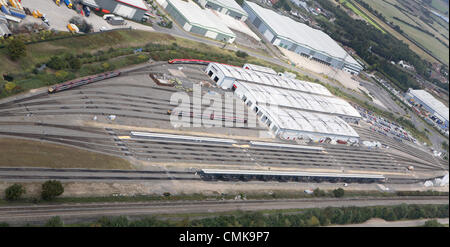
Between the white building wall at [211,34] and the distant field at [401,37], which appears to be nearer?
the distant field at [401,37]

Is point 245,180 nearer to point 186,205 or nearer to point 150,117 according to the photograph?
point 186,205

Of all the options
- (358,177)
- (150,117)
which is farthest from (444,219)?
(150,117)

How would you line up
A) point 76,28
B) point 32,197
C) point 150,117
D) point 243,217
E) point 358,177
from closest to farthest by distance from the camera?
1. point 32,197
2. point 243,217
3. point 150,117
4. point 76,28
5. point 358,177

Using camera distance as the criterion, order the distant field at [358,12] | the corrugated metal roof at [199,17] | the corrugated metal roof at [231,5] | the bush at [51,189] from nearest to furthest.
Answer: the bush at [51,189], the distant field at [358,12], the corrugated metal roof at [199,17], the corrugated metal roof at [231,5]

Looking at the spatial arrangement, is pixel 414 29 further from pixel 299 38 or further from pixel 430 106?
pixel 299 38

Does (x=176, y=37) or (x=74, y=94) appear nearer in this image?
(x=74, y=94)

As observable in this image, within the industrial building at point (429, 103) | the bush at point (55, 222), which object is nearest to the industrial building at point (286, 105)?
the industrial building at point (429, 103)

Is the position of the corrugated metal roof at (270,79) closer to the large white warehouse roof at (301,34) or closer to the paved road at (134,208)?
the large white warehouse roof at (301,34)
